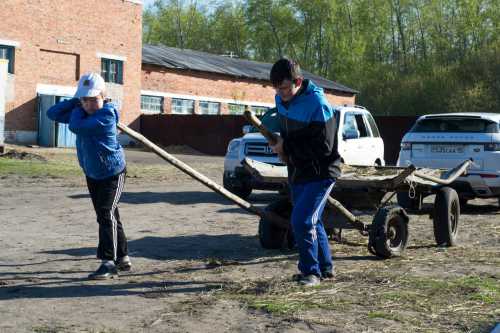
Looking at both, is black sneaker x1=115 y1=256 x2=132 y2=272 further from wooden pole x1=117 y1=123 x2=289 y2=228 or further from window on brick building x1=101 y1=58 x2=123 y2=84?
window on brick building x1=101 y1=58 x2=123 y2=84

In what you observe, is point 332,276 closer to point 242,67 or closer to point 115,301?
point 115,301

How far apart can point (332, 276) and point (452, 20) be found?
7302 cm

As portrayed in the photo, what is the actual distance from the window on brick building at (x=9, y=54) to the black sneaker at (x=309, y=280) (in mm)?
31226

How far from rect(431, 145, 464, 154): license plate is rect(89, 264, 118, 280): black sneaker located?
7.72 meters

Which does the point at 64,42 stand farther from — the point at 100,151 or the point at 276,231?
the point at 100,151

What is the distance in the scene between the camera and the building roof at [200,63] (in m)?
44.6

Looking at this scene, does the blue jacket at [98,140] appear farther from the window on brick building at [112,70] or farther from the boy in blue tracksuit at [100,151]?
the window on brick building at [112,70]

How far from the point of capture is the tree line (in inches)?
2613

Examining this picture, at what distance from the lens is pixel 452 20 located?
7594cm

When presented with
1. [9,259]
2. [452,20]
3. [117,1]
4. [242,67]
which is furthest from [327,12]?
[9,259]

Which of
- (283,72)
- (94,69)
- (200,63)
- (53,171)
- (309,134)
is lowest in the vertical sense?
(53,171)

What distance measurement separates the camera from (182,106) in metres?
45.4

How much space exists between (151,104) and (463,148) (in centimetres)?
3239

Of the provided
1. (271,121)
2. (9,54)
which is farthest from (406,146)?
(9,54)
